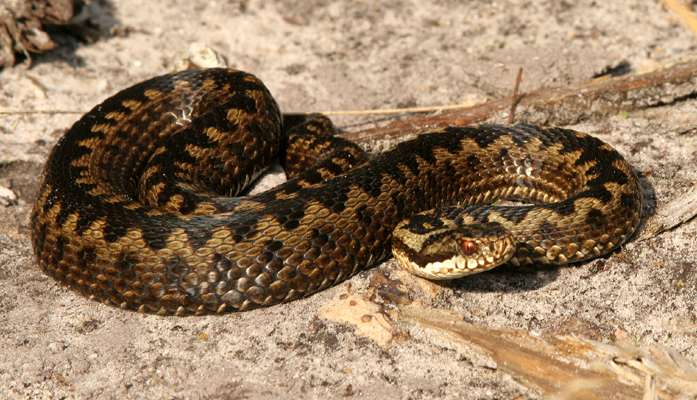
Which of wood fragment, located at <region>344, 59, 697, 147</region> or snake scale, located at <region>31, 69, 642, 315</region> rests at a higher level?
wood fragment, located at <region>344, 59, 697, 147</region>

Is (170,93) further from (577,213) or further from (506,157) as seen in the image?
(577,213)

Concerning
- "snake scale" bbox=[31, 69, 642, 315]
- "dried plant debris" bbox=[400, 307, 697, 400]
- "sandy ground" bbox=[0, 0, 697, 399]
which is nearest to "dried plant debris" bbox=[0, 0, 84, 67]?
"sandy ground" bbox=[0, 0, 697, 399]

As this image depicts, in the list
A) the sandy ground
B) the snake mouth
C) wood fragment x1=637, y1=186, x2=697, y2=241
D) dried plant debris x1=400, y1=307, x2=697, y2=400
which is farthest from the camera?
wood fragment x1=637, y1=186, x2=697, y2=241

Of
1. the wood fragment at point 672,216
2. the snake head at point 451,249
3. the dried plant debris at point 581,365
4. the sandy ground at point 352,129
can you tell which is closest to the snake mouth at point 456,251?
the snake head at point 451,249

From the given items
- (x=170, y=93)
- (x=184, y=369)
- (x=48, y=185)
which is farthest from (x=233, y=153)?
(x=184, y=369)

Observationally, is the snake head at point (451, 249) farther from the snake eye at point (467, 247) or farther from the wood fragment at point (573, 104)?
the wood fragment at point (573, 104)

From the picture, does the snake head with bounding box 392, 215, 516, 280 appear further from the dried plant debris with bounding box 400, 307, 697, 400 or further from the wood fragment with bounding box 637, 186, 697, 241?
the wood fragment with bounding box 637, 186, 697, 241
